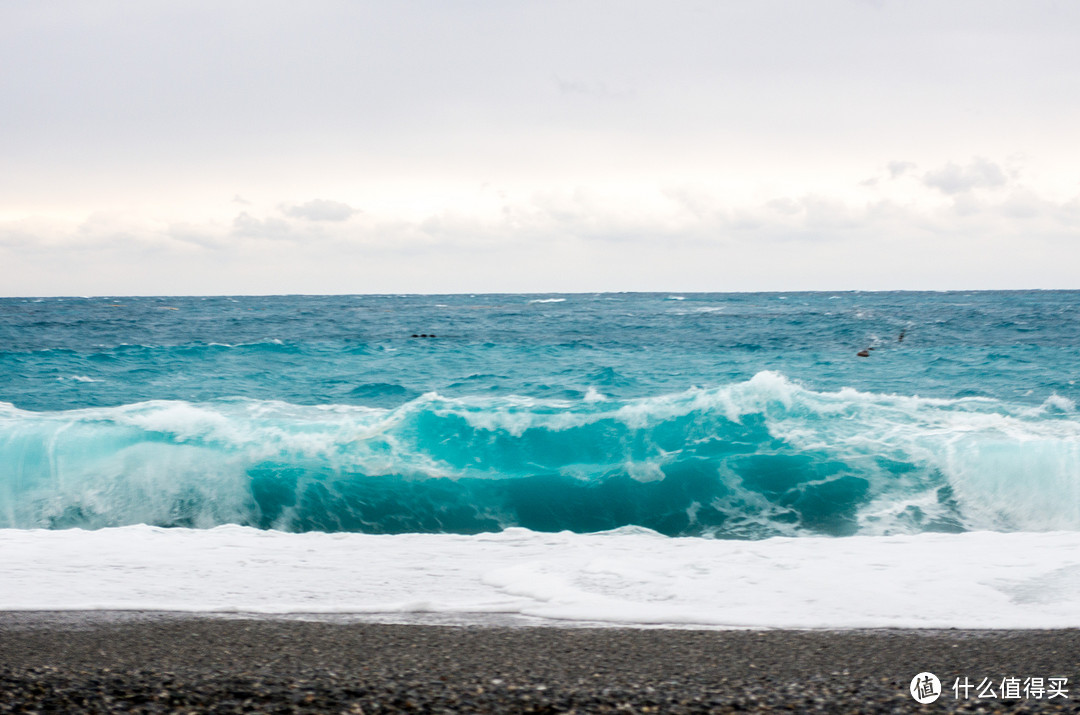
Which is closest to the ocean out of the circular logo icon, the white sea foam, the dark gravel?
the white sea foam

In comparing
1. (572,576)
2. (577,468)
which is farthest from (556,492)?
(572,576)

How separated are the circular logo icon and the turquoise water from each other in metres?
4.50

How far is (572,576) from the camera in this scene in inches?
231

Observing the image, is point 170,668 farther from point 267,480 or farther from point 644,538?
point 267,480

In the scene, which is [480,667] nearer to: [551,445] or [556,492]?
[556,492]

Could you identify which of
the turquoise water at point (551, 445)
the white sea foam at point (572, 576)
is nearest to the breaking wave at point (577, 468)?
the turquoise water at point (551, 445)

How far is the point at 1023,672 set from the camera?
3.68 meters

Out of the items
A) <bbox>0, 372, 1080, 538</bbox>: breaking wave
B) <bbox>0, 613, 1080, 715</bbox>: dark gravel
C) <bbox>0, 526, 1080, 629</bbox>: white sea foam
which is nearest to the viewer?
<bbox>0, 613, 1080, 715</bbox>: dark gravel

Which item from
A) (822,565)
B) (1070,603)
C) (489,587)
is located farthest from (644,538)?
(1070,603)

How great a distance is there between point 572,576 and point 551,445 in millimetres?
6152

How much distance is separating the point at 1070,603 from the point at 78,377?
68.1ft

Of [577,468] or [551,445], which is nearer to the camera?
[577,468]

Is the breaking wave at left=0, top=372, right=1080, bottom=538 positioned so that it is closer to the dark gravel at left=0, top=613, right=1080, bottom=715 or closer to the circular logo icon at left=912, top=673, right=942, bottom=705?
the dark gravel at left=0, top=613, right=1080, bottom=715

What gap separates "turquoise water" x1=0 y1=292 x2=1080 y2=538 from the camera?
893cm
